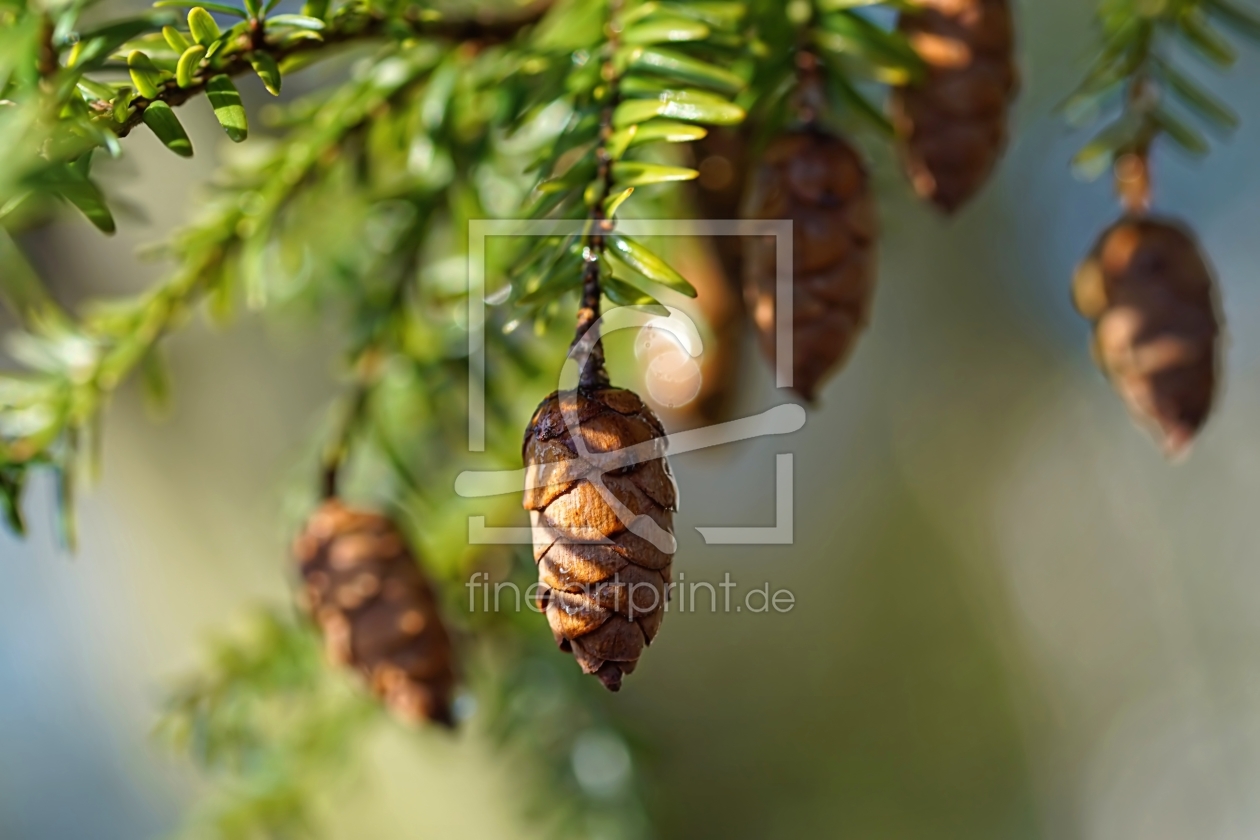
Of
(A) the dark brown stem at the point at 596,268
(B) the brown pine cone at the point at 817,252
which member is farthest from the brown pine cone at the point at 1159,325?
(A) the dark brown stem at the point at 596,268

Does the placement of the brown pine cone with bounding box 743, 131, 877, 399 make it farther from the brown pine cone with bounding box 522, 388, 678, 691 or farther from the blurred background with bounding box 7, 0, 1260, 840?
the blurred background with bounding box 7, 0, 1260, 840

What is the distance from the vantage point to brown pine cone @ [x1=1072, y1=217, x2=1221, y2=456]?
64 centimetres

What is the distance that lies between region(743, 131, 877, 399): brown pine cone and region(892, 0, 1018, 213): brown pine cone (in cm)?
5

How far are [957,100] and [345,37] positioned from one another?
368 millimetres

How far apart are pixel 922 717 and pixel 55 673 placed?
183cm

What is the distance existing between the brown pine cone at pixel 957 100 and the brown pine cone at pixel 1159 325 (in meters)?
0.11

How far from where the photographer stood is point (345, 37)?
0.56 m

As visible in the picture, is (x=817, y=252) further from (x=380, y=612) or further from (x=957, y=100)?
(x=380, y=612)

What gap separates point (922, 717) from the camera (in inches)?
94.0

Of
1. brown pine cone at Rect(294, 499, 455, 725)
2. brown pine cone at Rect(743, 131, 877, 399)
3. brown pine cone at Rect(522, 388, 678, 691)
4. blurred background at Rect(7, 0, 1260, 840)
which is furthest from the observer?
blurred background at Rect(7, 0, 1260, 840)

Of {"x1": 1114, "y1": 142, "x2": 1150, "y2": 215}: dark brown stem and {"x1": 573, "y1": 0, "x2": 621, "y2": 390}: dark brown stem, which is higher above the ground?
{"x1": 1114, "y1": 142, "x2": 1150, "y2": 215}: dark brown stem

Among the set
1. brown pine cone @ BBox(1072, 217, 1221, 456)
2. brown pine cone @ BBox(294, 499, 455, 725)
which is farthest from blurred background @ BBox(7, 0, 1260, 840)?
brown pine cone @ BBox(1072, 217, 1221, 456)

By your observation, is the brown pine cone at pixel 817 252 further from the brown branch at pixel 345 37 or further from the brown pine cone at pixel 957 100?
the brown branch at pixel 345 37

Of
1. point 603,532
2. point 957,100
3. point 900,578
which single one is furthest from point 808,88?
point 900,578
